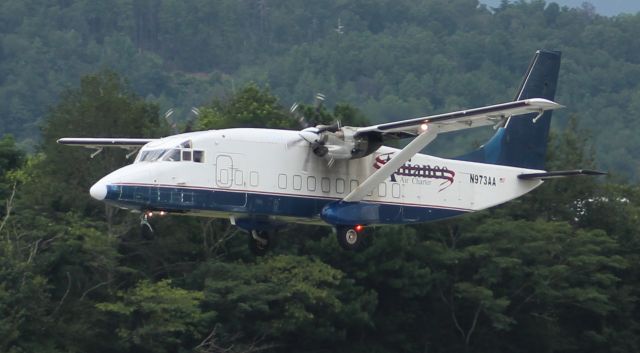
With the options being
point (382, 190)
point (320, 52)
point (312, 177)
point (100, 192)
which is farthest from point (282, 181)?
point (320, 52)

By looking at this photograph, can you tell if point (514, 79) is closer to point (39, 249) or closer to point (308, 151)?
point (39, 249)

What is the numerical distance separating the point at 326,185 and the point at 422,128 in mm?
2223

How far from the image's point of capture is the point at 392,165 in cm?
3089

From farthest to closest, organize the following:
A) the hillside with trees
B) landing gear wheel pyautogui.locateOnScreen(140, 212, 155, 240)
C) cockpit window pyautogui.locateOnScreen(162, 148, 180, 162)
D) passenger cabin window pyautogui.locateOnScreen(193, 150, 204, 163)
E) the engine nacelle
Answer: the hillside with trees → the engine nacelle → passenger cabin window pyautogui.locateOnScreen(193, 150, 204, 163) → cockpit window pyautogui.locateOnScreen(162, 148, 180, 162) → landing gear wheel pyautogui.locateOnScreen(140, 212, 155, 240)

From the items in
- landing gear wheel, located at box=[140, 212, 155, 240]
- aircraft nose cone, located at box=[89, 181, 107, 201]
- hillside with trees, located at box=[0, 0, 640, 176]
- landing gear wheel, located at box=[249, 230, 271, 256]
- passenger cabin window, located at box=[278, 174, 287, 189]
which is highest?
hillside with trees, located at box=[0, 0, 640, 176]

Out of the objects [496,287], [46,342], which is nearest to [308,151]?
[46,342]

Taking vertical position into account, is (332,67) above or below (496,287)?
above

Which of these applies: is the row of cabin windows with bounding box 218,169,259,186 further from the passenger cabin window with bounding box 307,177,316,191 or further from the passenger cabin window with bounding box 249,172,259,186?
the passenger cabin window with bounding box 307,177,316,191

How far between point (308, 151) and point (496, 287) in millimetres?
22224

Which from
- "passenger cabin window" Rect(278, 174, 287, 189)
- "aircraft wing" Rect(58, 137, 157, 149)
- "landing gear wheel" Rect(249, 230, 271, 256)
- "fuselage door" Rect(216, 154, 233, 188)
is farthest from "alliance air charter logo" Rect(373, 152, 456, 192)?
"aircraft wing" Rect(58, 137, 157, 149)

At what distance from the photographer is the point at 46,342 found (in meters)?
42.5

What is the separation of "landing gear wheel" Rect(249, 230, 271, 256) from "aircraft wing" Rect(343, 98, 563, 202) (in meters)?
1.77

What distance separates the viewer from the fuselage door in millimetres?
29516

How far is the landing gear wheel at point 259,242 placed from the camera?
102 feet
